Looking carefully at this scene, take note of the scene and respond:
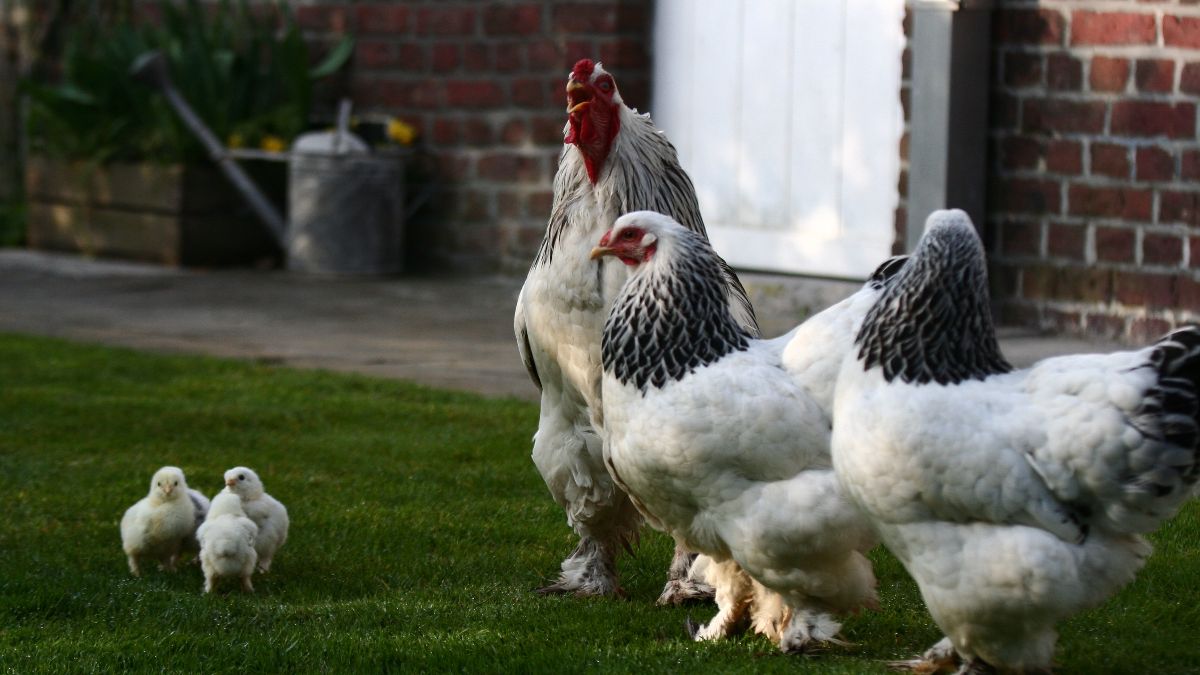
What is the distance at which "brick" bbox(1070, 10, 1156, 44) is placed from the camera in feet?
25.4

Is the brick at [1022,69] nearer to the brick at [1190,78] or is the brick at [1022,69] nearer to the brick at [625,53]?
the brick at [1190,78]

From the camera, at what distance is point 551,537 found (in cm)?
543

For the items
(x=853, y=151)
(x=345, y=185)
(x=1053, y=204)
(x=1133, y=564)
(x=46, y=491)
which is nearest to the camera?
(x=1133, y=564)

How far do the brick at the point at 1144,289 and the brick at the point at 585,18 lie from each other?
3.36m

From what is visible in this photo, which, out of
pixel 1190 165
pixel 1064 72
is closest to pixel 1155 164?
pixel 1190 165

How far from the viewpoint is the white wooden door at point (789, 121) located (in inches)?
348

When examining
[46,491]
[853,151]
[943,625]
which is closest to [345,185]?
[853,151]

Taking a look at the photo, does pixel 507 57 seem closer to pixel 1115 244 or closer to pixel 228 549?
pixel 1115 244

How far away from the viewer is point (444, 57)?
10672 millimetres

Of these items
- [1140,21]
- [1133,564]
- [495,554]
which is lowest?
[495,554]

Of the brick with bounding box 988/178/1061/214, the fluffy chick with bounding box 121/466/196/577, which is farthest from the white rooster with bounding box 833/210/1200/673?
the brick with bounding box 988/178/1061/214

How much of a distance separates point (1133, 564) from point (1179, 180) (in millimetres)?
4520

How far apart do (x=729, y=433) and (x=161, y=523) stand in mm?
1947

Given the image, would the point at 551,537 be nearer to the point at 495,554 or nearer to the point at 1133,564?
the point at 495,554
